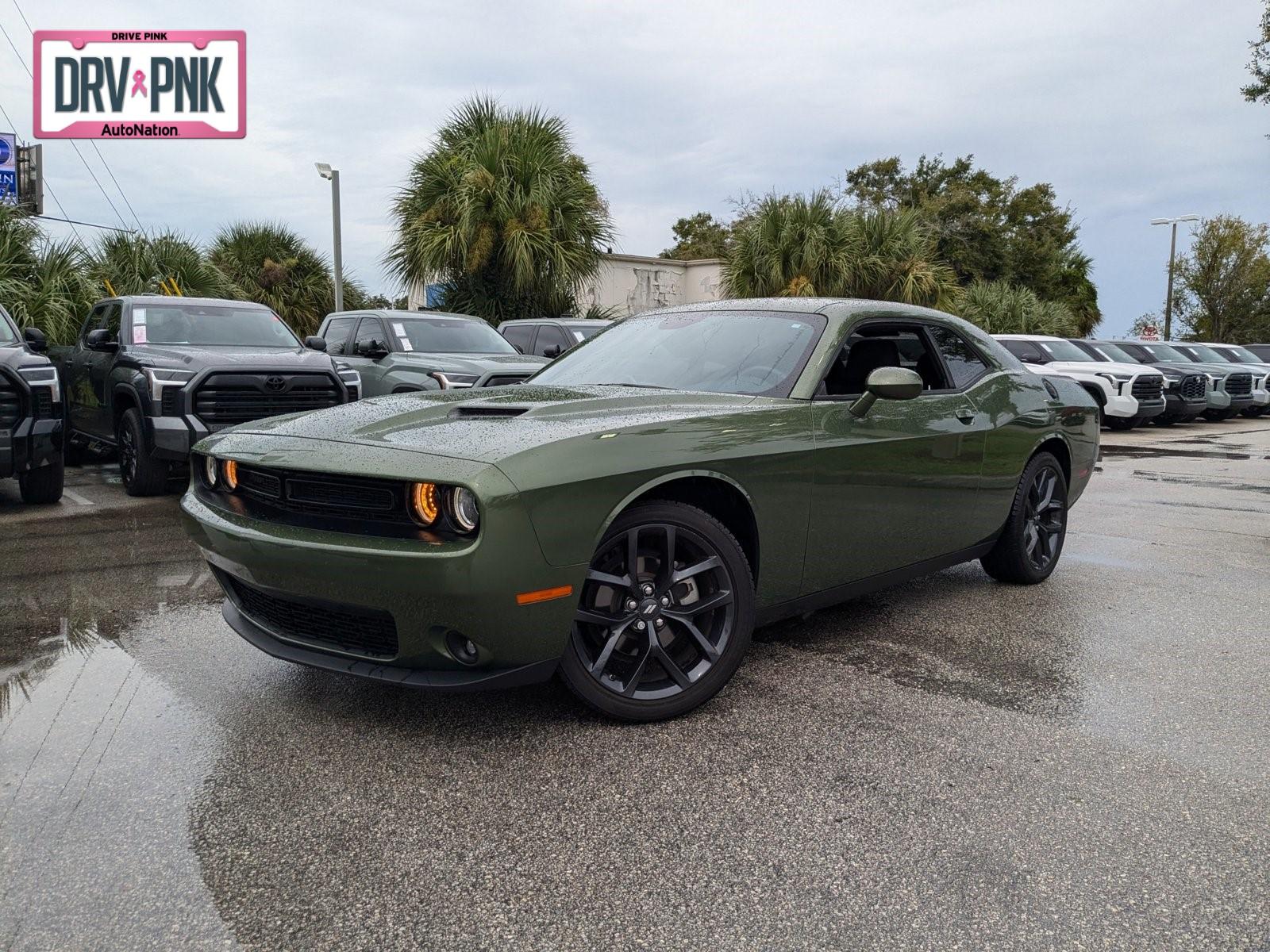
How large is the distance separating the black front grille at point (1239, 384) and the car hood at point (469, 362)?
16.1 m

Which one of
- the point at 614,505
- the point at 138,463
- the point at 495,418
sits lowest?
the point at 138,463

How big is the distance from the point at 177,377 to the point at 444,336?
3.56m

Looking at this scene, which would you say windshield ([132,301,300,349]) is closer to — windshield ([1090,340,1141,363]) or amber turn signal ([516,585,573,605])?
amber turn signal ([516,585,573,605])

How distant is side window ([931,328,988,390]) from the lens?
5000 millimetres

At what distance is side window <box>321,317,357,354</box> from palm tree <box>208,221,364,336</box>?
1423 cm

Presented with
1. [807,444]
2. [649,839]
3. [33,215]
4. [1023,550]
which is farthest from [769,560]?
[33,215]

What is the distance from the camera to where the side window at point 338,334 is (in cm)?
1200

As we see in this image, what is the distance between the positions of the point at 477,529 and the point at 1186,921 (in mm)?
1994

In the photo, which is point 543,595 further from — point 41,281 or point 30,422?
point 41,281

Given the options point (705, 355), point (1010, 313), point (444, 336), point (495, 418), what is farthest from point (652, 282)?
point (495, 418)

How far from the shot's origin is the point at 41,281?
592 inches

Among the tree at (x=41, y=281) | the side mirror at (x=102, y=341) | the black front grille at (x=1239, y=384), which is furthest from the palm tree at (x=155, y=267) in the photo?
the black front grille at (x=1239, y=384)

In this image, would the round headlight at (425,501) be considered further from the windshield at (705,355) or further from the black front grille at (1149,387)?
the black front grille at (1149,387)

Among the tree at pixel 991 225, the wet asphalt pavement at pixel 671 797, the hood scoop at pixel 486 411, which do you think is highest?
the tree at pixel 991 225
